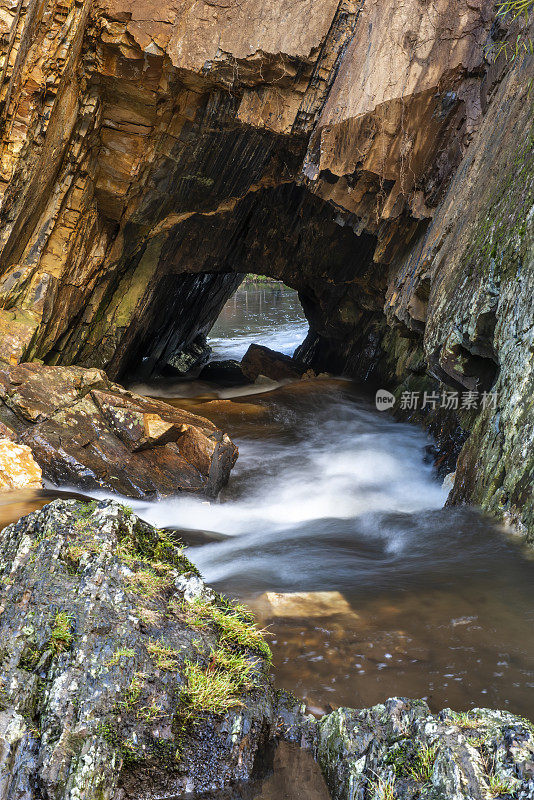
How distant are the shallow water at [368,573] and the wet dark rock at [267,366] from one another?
6.70 metres

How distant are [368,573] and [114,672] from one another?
2.73 meters

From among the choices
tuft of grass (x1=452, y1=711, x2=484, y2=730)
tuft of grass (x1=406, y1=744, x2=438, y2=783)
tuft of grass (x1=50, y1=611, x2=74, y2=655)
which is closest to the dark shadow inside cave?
tuft of grass (x1=50, y1=611, x2=74, y2=655)

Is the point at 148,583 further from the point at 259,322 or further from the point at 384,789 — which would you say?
the point at 259,322

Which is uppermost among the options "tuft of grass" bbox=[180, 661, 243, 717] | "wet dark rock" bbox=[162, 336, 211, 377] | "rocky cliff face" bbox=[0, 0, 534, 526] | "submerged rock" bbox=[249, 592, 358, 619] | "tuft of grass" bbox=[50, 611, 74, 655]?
"rocky cliff face" bbox=[0, 0, 534, 526]

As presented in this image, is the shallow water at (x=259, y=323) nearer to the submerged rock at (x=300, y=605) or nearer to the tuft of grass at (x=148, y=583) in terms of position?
the submerged rock at (x=300, y=605)

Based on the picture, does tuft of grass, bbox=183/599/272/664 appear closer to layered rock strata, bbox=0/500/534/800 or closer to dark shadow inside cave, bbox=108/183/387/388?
layered rock strata, bbox=0/500/534/800

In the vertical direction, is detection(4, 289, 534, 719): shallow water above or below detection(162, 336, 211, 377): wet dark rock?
above

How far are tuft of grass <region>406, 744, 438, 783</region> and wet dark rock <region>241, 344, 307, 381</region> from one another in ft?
50.0

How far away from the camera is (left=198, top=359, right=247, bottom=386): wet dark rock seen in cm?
1827

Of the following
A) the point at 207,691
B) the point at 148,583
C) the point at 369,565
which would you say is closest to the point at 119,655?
the point at 207,691

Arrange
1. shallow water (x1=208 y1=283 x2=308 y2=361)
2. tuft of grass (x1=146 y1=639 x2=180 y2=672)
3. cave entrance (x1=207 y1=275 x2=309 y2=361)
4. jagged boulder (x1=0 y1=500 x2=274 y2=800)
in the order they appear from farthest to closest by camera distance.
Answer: shallow water (x1=208 y1=283 x2=308 y2=361)
cave entrance (x1=207 y1=275 x2=309 y2=361)
tuft of grass (x1=146 y1=639 x2=180 y2=672)
jagged boulder (x1=0 y1=500 x2=274 y2=800)

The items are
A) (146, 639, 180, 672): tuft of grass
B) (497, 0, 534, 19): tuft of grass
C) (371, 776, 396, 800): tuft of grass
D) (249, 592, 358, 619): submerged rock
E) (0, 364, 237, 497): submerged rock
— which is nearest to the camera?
(371, 776, 396, 800): tuft of grass

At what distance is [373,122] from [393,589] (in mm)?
6940

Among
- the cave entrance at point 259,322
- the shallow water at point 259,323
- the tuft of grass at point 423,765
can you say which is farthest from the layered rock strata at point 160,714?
the shallow water at point 259,323
